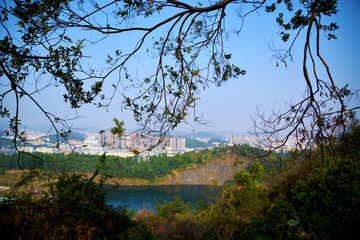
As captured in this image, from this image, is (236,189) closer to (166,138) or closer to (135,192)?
(166,138)

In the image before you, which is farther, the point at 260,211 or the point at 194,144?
the point at 194,144

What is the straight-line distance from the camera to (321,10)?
200 centimetres

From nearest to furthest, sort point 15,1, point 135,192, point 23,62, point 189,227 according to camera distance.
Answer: point 15,1 < point 23,62 < point 189,227 < point 135,192

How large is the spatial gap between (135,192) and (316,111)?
31.3m

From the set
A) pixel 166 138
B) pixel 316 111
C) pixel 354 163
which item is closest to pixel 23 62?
pixel 166 138

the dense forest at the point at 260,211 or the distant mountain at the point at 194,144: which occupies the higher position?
the distant mountain at the point at 194,144

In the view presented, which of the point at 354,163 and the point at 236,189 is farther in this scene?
A: the point at 236,189

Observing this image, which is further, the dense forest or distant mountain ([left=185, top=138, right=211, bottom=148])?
distant mountain ([left=185, top=138, right=211, bottom=148])

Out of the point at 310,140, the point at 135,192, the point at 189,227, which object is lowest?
the point at 135,192

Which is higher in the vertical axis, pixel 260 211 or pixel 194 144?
pixel 194 144

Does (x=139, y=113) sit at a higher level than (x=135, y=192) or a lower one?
higher

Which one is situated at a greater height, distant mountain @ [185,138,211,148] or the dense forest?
distant mountain @ [185,138,211,148]

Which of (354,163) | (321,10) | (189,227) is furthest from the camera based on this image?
(189,227)

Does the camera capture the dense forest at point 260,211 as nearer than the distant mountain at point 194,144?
Yes
